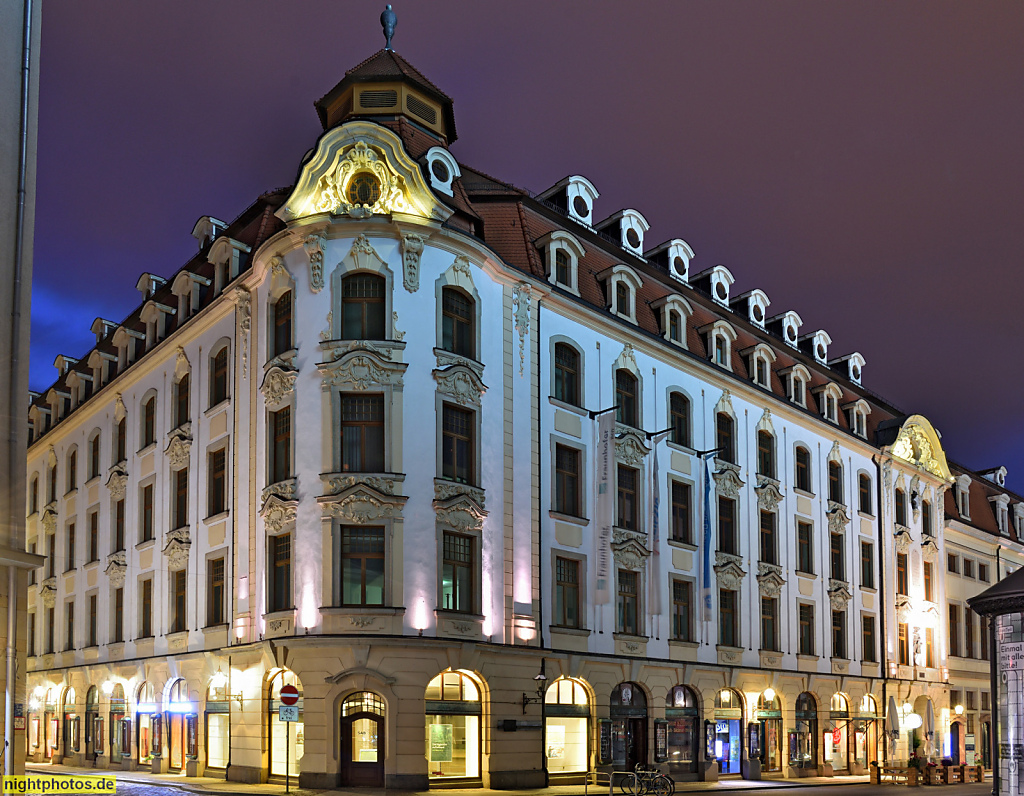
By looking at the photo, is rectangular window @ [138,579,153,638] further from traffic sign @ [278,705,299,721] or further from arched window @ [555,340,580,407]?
arched window @ [555,340,580,407]

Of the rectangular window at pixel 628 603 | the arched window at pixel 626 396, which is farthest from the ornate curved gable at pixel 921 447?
the rectangular window at pixel 628 603

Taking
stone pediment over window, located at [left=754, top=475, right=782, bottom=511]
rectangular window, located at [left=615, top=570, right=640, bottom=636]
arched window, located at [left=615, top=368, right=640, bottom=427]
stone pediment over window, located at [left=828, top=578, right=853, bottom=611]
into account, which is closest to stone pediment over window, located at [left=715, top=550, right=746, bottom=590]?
stone pediment over window, located at [left=754, top=475, right=782, bottom=511]

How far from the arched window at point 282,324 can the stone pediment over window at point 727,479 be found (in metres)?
19.3

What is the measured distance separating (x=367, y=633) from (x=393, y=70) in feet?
66.4

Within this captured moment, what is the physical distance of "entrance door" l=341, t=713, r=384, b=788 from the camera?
3334 centimetres

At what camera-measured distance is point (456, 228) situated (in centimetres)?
3741

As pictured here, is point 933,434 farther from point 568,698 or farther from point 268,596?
point 268,596

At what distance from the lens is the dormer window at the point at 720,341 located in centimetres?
4997

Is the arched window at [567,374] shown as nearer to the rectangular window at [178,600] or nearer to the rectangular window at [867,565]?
the rectangular window at [178,600]

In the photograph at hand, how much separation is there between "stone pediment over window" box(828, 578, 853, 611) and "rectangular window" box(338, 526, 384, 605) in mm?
27778

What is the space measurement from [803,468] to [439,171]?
24.7m

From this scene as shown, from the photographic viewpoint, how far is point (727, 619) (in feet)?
158

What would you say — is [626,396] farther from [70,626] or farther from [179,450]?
[70,626]

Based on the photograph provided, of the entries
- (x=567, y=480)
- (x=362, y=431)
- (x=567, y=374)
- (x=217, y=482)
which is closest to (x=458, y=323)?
(x=362, y=431)
